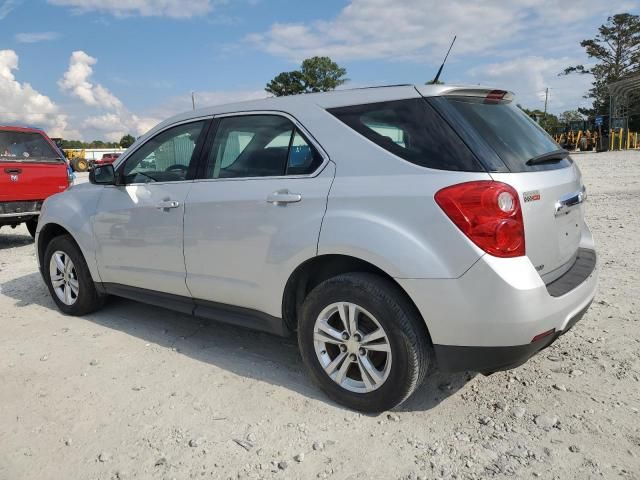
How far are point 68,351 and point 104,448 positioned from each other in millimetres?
1552

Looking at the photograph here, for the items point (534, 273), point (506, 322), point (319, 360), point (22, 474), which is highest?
point (534, 273)

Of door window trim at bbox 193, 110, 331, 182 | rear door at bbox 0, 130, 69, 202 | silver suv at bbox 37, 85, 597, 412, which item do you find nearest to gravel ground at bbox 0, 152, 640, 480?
silver suv at bbox 37, 85, 597, 412

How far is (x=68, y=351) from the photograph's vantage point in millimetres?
4008

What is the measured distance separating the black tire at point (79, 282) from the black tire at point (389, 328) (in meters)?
2.61

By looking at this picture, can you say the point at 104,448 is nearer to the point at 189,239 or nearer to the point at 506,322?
the point at 189,239

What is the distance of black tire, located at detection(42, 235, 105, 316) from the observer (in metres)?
4.62

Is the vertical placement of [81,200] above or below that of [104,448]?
above

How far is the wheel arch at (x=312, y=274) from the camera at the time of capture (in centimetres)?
289

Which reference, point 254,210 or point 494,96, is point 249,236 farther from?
point 494,96

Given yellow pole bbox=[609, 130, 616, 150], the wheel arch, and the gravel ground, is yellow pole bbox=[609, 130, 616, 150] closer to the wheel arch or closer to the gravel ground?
the gravel ground

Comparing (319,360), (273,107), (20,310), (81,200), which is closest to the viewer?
(319,360)

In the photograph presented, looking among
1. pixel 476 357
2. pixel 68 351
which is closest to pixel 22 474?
pixel 68 351

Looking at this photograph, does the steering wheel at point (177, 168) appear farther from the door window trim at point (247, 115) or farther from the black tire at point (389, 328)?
the black tire at point (389, 328)

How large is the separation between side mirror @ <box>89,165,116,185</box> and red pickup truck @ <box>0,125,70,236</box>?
483 centimetres
